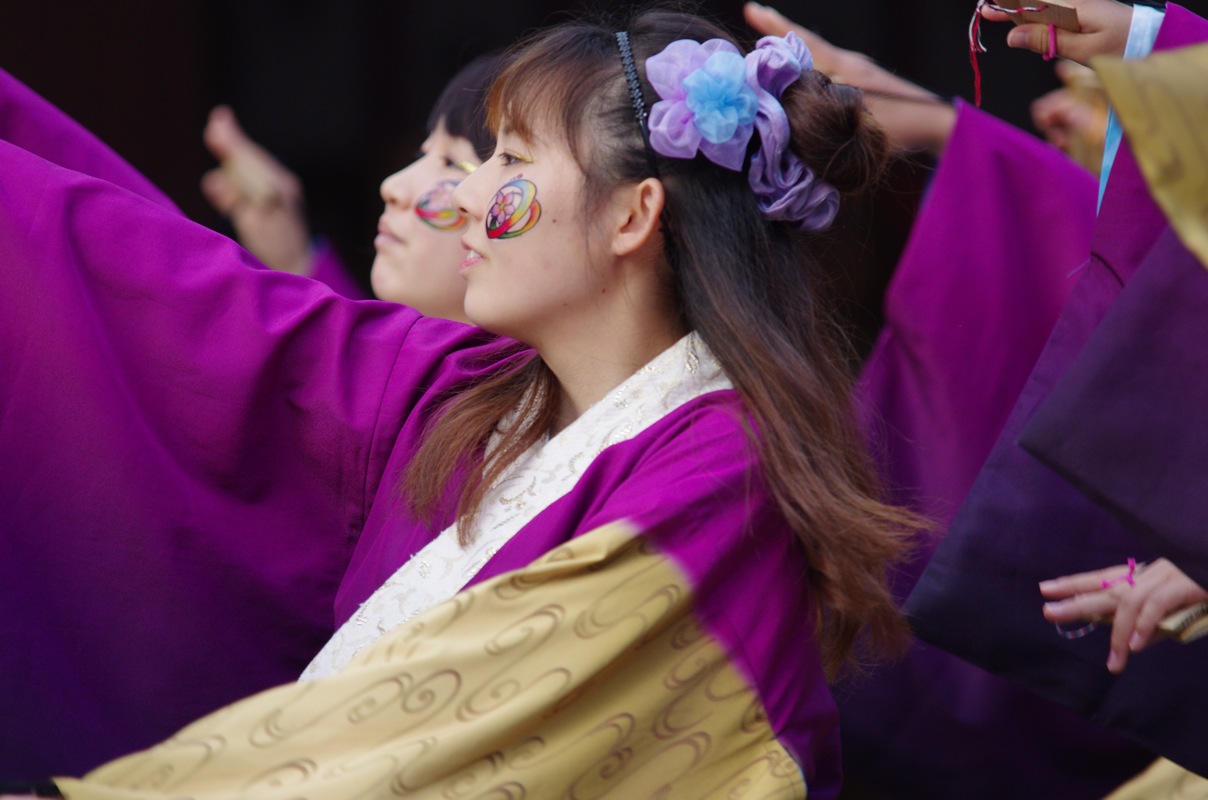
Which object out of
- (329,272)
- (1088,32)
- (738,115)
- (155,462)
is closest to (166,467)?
(155,462)

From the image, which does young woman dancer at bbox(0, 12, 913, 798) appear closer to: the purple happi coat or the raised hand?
the purple happi coat

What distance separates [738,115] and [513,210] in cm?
25

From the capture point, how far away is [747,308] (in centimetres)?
138

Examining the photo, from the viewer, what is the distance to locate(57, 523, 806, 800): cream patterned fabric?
1.09 m

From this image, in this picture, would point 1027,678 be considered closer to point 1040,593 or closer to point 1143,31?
point 1040,593

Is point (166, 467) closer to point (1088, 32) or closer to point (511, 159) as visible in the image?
point (511, 159)

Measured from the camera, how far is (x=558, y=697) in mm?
1126

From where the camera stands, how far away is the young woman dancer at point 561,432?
1.13 m

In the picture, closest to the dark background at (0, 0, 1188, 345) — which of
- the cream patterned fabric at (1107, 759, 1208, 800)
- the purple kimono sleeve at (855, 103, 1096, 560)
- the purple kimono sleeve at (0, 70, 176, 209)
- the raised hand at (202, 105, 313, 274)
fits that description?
the raised hand at (202, 105, 313, 274)

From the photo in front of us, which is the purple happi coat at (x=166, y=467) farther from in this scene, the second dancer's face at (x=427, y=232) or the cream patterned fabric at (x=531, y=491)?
the second dancer's face at (x=427, y=232)

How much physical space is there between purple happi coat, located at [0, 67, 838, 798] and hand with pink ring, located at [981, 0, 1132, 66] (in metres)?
0.69

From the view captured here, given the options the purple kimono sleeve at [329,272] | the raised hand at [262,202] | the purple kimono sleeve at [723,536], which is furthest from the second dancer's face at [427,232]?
the purple kimono sleeve at [723,536]

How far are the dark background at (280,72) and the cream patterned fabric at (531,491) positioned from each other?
179cm

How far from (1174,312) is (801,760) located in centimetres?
51
